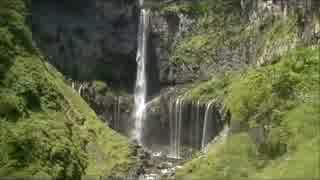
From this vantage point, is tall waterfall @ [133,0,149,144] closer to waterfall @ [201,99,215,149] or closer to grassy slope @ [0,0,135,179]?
grassy slope @ [0,0,135,179]

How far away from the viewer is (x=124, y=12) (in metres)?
71.9

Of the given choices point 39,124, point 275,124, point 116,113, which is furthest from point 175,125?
point 275,124

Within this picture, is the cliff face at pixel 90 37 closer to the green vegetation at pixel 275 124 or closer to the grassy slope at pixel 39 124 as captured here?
the grassy slope at pixel 39 124

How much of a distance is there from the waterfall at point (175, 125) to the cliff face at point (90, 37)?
31.6ft

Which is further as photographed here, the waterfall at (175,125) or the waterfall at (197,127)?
the waterfall at (175,125)

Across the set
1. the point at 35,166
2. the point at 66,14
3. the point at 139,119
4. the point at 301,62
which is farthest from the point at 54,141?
the point at 66,14

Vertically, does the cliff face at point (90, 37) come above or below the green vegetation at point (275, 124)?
above

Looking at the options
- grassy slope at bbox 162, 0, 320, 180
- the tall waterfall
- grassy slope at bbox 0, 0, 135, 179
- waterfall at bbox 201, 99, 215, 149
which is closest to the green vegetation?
grassy slope at bbox 162, 0, 320, 180

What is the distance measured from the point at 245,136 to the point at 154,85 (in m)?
35.8

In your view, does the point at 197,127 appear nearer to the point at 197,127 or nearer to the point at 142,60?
the point at 197,127

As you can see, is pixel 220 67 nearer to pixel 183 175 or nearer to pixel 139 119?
pixel 139 119

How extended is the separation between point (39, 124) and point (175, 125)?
21.3 m

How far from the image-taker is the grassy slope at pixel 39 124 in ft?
129

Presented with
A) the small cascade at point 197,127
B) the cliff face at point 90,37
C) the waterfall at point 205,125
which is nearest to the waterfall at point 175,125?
the small cascade at point 197,127
